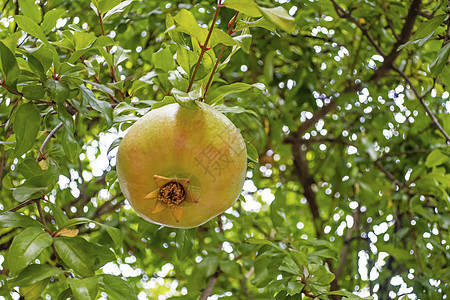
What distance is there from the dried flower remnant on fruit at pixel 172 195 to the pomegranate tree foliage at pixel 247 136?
0.50 ft

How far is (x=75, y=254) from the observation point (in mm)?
1142

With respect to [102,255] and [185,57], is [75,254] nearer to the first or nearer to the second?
[102,255]

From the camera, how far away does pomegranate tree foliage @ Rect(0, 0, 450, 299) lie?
1.21 meters

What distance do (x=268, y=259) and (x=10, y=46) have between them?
101 centimetres

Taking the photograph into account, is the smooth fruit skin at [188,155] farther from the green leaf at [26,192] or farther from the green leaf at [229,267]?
the green leaf at [229,267]

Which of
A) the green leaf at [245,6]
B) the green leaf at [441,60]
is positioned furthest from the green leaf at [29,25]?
the green leaf at [441,60]

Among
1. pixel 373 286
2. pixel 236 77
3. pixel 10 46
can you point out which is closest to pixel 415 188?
pixel 373 286

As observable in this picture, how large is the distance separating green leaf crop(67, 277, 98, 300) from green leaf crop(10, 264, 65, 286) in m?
0.05

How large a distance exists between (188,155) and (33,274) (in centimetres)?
48

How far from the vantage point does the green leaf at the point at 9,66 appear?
1151mm

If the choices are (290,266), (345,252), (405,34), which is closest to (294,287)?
(290,266)

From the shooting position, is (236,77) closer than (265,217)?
Yes

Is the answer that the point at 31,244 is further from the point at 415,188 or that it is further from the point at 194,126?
the point at 415,188

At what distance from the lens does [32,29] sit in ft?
4.06
